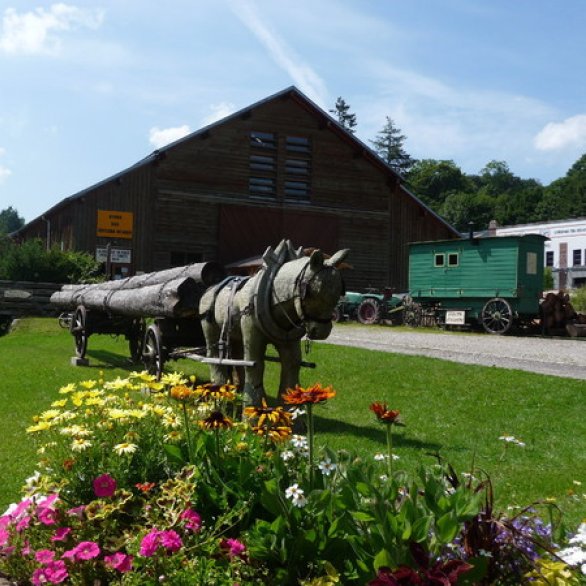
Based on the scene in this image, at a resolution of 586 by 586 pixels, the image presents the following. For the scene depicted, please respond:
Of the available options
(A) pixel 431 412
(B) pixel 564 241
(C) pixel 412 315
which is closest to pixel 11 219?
(B) pixel 564 241

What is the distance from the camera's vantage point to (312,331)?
6.68 meters

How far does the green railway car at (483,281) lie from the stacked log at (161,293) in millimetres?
14048

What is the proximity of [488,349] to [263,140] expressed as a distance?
19498 millimetres

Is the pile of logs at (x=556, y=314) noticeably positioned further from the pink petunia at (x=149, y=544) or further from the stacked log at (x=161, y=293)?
the pink petunia at (x=149, y=544)

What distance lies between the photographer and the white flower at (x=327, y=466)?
9.94 ft

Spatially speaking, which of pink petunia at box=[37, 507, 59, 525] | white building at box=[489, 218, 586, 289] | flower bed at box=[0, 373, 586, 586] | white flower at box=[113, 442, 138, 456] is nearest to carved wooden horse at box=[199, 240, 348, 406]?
flower bed at box=[0, 373, 586, 586]

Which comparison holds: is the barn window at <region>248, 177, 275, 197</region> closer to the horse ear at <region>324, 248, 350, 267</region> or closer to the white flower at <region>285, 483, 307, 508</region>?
the horse ear at <region>324, 248, 350, 267</region>

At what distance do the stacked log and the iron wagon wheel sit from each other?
49.6 feet

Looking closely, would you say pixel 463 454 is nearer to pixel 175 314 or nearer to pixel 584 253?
pixel 175 314

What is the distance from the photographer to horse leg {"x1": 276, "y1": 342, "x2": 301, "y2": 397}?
24.2ft

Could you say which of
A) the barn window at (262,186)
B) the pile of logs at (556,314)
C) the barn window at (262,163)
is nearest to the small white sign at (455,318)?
the pile of logs at (556,314)

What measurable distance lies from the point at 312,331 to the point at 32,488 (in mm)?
3451

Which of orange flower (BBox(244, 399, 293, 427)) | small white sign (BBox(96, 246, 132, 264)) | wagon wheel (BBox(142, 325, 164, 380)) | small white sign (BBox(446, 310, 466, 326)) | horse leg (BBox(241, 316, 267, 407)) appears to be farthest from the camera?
small white sign (BBox(96, 246, 132, 264))

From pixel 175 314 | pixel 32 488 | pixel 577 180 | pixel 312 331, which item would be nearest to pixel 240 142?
pixel 175 314
